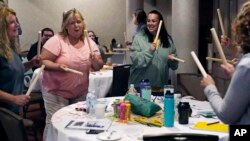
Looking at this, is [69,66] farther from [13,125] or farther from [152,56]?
[13,125]

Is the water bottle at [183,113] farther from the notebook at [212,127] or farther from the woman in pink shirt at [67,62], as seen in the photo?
the woman in pink shirt at [67,62]

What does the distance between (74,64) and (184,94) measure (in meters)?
1.16

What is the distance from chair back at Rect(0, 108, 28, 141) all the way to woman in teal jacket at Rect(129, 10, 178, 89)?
1709 millimetres

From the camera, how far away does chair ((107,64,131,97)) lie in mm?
4199

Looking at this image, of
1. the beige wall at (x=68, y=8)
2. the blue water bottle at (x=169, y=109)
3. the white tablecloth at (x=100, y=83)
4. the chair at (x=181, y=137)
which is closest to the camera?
the chair at (x=181, y=137)

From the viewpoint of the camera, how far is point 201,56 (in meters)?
6.45

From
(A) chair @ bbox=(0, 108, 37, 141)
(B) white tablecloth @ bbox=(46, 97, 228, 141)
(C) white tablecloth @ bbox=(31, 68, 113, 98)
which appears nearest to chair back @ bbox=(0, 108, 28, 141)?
(A) chair @ bbox=(0, 108, 37, 141)

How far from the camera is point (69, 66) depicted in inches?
122

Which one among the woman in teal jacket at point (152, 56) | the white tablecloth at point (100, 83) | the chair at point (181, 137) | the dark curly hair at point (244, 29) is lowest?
the white tablecloth at point (100, 83)

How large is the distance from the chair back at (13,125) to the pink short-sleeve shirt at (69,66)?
1.16 m

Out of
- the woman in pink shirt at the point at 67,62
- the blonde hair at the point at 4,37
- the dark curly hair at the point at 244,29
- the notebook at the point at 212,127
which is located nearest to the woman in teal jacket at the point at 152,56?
the woman in pink shirt at the point at 67,62

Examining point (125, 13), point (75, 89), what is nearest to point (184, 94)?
point (75, 89)

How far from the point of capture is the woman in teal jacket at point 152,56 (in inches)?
136

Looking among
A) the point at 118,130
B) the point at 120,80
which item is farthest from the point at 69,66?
the point at 120,80
